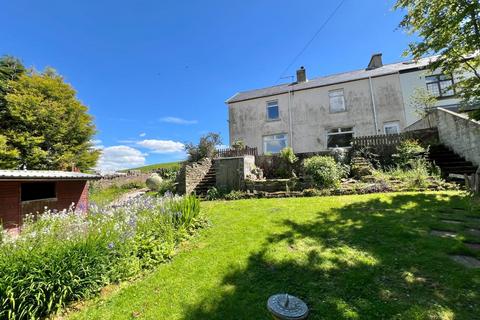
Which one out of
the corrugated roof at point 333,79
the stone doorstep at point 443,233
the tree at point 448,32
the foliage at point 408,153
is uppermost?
the corrugated roof at point 333,79

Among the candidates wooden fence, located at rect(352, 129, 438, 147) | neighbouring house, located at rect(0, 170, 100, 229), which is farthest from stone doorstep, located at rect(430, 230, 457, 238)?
neighbouring house, located at rect(0, 170, 100, 229)

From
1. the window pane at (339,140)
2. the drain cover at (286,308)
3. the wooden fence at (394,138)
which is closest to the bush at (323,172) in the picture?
the wooden fence at (394,138)

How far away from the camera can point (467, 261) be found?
324cm

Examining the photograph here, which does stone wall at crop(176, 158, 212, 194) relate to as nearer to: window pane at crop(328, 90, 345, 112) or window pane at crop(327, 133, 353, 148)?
window pane at crop(327, 133, 353, 148)

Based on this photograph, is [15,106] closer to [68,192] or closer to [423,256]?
[68,192]

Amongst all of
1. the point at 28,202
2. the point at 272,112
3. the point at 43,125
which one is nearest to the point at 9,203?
the point at 28,202

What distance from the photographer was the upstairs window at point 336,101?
1606 cm

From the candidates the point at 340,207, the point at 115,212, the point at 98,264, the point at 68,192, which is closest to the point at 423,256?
the point at 340,207

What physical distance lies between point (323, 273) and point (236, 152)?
10.7 m

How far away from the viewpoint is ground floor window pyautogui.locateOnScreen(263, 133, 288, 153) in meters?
17.4

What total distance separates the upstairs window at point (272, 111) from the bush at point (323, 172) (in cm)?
912

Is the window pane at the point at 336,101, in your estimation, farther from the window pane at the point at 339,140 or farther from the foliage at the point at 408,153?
the foliage at the point at 408,153

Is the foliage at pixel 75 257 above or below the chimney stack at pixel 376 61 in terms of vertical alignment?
below

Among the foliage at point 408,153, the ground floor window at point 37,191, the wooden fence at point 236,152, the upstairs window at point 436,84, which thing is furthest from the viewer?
the upstairs window at point 436,84
